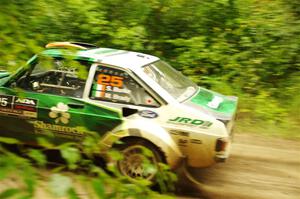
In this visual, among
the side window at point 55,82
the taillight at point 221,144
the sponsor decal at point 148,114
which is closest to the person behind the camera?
the taillight at point 221,144

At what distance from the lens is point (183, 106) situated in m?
5.33

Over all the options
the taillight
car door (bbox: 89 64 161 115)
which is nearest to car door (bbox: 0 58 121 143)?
car door (bbox: 89 64 161 115)

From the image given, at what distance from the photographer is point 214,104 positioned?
579 cm

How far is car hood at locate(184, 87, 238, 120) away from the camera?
17.8 feet

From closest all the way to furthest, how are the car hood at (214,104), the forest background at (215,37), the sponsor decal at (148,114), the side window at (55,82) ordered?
the sponsor decal at (148,114) → the car hood at (214,104) → the side window at (55,82) → the forest background at (215,37)

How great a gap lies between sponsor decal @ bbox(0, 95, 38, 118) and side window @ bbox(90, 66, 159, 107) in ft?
2.52

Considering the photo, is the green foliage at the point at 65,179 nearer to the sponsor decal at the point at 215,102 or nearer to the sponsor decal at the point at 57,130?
the sponsor decal at the point at 57,130

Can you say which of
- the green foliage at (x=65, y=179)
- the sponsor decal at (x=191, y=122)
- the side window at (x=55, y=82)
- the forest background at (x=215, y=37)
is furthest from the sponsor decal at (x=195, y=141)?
the forest background at (x=215, y=37)

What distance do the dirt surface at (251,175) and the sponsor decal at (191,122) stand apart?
2.01ft

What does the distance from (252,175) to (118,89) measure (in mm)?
2143

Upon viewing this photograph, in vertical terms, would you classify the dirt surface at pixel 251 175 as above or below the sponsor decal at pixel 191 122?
below

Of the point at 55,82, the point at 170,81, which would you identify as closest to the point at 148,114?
the point at 170,81

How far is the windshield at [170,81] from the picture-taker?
18.5 ft

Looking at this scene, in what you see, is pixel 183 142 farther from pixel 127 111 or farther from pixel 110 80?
pixel 110 80
